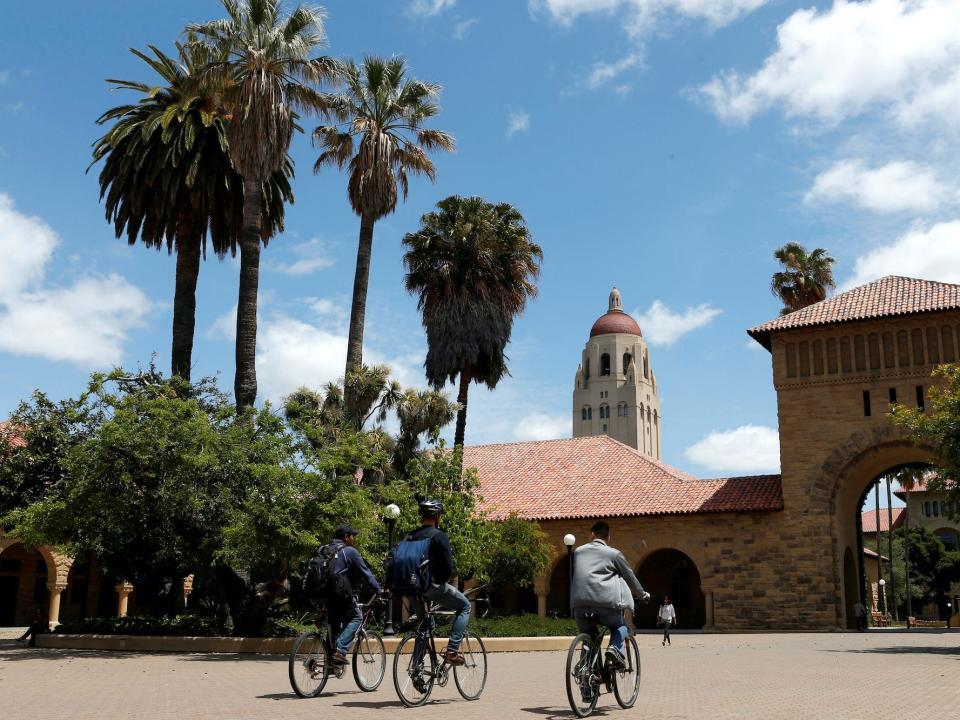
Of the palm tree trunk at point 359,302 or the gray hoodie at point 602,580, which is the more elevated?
the palm tree trunk at point 359,302

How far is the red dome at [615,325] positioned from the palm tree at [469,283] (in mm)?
85995

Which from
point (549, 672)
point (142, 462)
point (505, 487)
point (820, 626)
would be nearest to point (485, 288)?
point (505, 487)

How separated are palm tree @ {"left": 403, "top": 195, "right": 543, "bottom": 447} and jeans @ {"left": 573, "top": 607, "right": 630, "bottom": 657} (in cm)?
2528

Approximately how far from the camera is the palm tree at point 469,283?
112 feet

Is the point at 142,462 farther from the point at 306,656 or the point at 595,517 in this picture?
the point at 595,517

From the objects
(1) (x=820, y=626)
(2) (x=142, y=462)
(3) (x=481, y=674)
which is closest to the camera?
(3) (x=481, y=674)

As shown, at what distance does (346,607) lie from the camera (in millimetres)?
9266

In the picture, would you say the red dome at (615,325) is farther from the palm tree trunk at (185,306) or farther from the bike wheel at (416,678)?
the bike wheel at (416,678)

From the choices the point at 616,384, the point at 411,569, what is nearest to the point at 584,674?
the point at 411,569

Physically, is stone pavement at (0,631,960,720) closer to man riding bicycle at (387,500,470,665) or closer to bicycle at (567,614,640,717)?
bicycle at (567,614,640,717)

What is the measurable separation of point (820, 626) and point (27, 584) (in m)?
31.5

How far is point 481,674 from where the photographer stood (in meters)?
9.09

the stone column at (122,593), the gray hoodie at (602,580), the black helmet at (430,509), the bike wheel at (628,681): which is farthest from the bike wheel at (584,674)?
the stone column at (122,593)

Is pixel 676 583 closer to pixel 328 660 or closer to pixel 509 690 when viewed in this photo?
pixel 509 690
